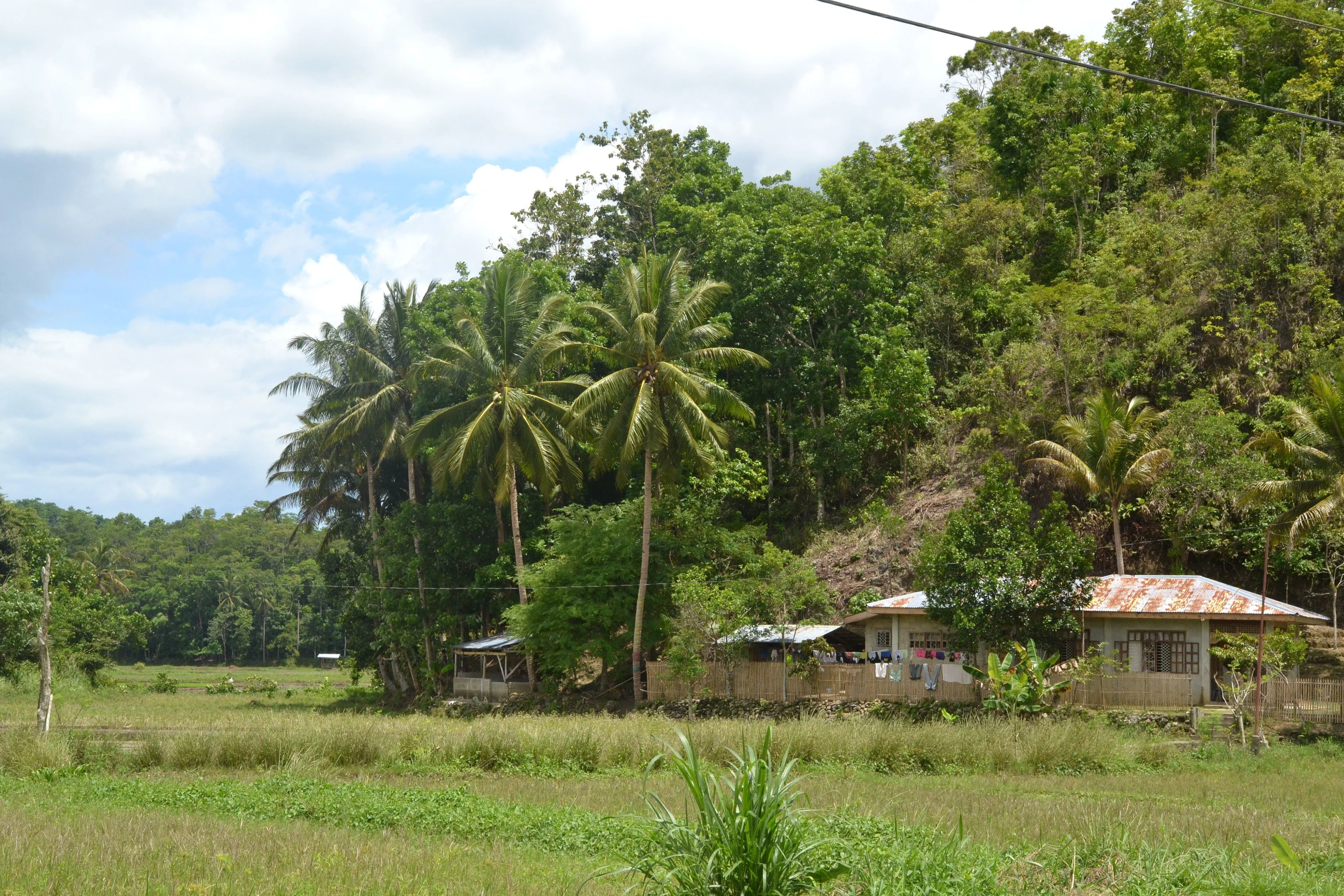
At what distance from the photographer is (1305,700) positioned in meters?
25.5

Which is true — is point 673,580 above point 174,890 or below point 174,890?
above

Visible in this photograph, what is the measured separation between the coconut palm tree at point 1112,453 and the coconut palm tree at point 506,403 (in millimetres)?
16719

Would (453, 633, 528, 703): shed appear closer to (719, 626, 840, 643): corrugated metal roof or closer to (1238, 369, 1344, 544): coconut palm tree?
→ (719, 626, 840, 643): corrugated metal roof

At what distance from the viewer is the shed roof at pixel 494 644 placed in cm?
4038

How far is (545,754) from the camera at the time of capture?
67.4 feet

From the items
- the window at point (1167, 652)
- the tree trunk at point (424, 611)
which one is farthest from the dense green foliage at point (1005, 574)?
the tree trunk at point (424, 611)

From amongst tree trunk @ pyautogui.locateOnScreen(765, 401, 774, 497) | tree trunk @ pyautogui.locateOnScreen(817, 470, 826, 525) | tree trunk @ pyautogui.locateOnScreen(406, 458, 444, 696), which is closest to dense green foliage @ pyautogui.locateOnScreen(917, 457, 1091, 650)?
tree trunk @ pyautogui.locateOnScreen(817, 470, 826, 525)

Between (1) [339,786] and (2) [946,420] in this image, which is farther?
(2) [946,420]

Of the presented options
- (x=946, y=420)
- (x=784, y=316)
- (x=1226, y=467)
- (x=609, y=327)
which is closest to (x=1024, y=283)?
(x=946, y=420)

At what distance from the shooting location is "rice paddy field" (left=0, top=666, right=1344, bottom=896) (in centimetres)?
980

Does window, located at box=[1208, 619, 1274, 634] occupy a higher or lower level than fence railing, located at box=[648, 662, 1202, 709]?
higher

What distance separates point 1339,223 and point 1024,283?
10787 mm

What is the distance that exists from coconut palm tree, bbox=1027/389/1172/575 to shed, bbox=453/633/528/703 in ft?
63.7

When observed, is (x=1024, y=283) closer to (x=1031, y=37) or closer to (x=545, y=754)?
(x=1031, y=37)
